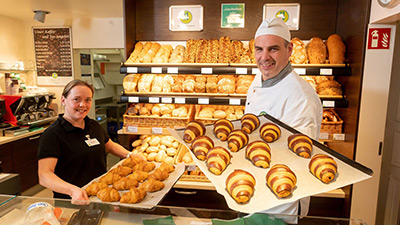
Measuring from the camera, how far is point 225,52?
9.38 ft

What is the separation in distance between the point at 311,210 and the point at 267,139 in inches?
76.9

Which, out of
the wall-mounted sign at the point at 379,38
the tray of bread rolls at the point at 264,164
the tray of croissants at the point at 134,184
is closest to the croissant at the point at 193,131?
the tray of bread rolls at the point at 264,164

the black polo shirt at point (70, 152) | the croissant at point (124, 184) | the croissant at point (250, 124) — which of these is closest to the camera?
the croissant at point (250, 124)

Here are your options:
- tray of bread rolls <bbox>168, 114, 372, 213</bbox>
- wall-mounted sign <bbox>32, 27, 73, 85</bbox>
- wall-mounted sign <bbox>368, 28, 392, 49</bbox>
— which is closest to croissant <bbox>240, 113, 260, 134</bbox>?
tray of bread rolls <bbox>168, 114, 372, 213</bbox>

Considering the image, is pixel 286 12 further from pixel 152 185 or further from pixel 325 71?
pixel 152 185

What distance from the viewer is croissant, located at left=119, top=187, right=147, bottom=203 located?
4.96 ft

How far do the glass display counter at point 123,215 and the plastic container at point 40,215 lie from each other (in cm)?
4

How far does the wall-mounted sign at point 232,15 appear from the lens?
3135 mm

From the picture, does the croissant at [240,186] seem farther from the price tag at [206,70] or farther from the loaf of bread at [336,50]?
the loaf of bread at [336,50]

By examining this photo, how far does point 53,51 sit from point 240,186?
469cm

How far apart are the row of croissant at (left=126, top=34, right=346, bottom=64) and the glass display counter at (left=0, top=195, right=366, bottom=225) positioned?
79.1 inches

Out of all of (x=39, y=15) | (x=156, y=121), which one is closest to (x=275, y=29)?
(x=156, y=121)

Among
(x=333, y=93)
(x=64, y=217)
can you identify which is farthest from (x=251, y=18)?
(x=64, y=217)

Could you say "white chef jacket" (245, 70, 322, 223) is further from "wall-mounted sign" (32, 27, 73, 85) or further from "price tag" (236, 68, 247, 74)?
"wall-mounted sign" (32, 27, 73, 85)
